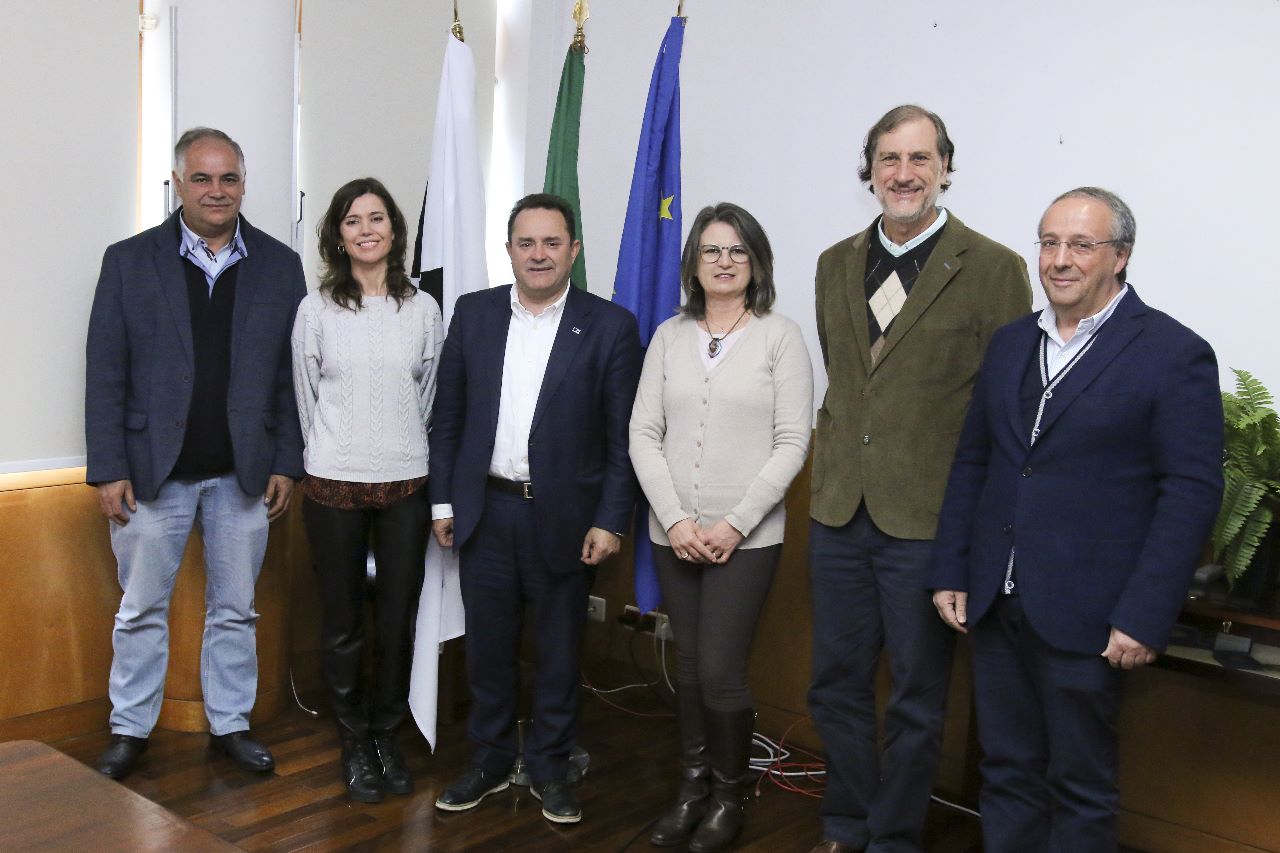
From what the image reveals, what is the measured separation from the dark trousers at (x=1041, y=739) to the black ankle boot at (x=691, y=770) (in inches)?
30.8

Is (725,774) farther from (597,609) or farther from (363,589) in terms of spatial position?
(597,609)

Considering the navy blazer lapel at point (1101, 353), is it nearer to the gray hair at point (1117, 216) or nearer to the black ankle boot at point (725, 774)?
the gray hair at point (1117, 216)

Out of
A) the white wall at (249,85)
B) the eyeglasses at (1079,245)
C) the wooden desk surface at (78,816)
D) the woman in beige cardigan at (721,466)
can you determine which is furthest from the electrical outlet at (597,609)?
the wooden desk surface at (78,816)

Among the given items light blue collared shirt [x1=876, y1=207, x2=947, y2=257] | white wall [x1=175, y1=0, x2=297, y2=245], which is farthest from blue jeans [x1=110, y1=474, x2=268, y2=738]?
light blue collared shirt [x1=876, y1=207, x2=947, y2=257]

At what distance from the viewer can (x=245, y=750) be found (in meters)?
3.15

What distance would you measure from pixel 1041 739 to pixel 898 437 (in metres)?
0.71

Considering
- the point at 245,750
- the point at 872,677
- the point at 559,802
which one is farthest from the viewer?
the point at 245,750

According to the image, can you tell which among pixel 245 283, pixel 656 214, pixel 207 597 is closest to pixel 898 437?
pixel 656 214

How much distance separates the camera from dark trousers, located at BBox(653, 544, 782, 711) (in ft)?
8.88

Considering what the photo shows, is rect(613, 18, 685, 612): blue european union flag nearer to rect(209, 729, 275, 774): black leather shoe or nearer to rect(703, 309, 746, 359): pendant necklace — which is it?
rect(703, 309, 746, 359): pendant necklace

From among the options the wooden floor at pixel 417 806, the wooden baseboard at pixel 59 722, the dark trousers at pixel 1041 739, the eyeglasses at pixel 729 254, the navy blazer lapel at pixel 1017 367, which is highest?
the eyeglasses at pixel 729 254

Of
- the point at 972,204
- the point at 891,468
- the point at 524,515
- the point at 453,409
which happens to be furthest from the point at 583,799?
the point at 972,204

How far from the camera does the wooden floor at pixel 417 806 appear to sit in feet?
9.12

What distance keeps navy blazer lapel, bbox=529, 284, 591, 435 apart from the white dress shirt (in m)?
0.02
